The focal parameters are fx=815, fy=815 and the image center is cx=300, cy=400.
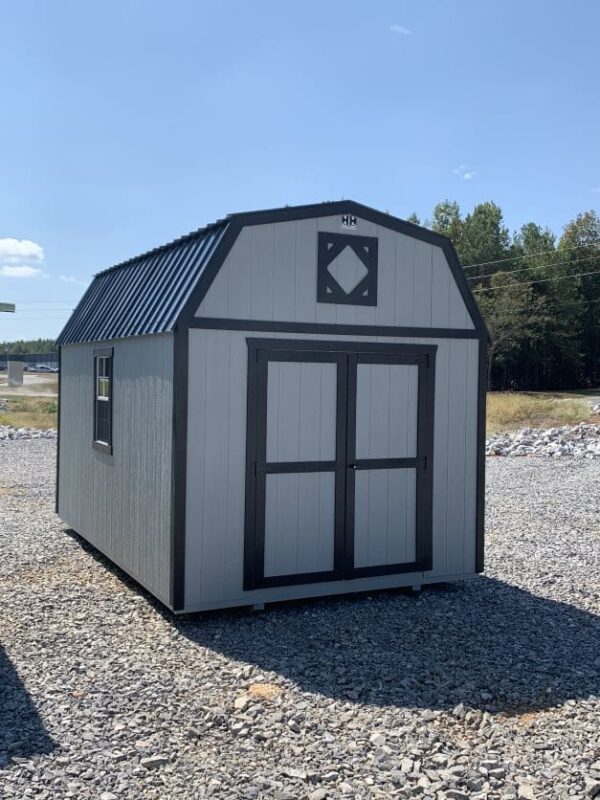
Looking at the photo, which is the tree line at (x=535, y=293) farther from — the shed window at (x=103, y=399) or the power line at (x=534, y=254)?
the shed window at (x=103, y=399)

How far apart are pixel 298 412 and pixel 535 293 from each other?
42291 mm

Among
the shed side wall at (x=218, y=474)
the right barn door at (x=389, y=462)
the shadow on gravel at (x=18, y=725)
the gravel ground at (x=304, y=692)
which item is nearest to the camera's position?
the gravel ground at (x=304, y=692)

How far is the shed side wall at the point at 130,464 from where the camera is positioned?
6184 millimetres

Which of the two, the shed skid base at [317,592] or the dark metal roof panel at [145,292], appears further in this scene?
the dark metal roof panel at [145,292]

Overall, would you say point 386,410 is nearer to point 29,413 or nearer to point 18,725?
point 18,725

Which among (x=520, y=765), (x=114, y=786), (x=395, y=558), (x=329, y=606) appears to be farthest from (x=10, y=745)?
(x=395, y=558)

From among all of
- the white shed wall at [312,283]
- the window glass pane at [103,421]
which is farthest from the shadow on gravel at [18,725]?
the window glass pane at [103,421]

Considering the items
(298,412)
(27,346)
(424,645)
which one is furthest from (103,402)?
(27,346)

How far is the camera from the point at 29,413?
2950cm

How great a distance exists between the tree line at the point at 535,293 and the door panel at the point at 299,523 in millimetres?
37446

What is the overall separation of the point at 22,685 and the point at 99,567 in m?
2.92

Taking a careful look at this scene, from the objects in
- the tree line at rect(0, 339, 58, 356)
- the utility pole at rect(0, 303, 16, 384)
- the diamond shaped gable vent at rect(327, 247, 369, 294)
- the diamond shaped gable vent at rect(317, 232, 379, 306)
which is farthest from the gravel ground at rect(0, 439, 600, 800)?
the tree line at rect(0, 339, 58, 356)

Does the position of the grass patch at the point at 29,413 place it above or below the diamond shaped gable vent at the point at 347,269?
below

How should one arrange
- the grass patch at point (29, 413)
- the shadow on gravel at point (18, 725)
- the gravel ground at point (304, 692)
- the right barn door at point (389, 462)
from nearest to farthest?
1. the gravel ground at point (304, 692)
2. the shadow on gravel at point (18, 725)
3. the right barn door at point (389, 462)
4. the grass patch at point (29, 413)
